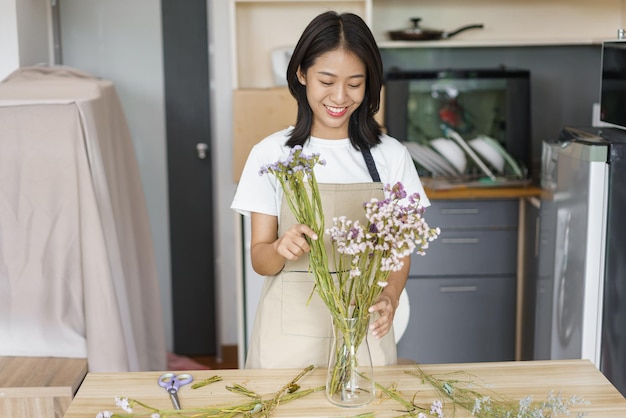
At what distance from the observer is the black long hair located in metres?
1.64

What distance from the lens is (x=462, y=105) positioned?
353 centimetres

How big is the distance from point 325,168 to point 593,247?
1.03 meters

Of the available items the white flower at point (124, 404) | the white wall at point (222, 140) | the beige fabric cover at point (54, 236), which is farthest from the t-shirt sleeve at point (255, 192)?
the white wall at point (222, 140)

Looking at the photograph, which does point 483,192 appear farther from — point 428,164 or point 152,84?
point 152,84

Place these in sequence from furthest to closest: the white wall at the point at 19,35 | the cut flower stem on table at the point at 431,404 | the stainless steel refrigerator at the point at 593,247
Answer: the white wall at the point at 19,35, the stainless steel refrigerator at the point at 593,247, the cut flower stem on table at the point at 431,404

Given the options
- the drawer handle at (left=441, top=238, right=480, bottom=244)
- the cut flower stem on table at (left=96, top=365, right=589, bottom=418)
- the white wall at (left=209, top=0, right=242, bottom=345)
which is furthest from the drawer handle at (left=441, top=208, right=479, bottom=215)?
the cut flower stem on table at (left=96, top=365, right=589, bottom=418)

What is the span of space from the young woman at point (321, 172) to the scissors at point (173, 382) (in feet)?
0.93

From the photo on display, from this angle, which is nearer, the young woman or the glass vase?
the glass vase

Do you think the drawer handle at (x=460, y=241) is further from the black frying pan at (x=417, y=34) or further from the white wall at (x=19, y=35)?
the white wall at (x=19, y=35)

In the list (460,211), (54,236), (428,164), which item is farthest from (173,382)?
→ (428,164)

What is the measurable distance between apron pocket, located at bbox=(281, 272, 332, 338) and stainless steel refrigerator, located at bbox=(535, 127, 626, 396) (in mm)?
1059

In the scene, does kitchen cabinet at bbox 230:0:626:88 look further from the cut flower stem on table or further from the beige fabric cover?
the cut flower stem on table

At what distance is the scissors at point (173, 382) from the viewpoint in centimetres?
139

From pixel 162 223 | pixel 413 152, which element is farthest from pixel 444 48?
pixel 162 223
